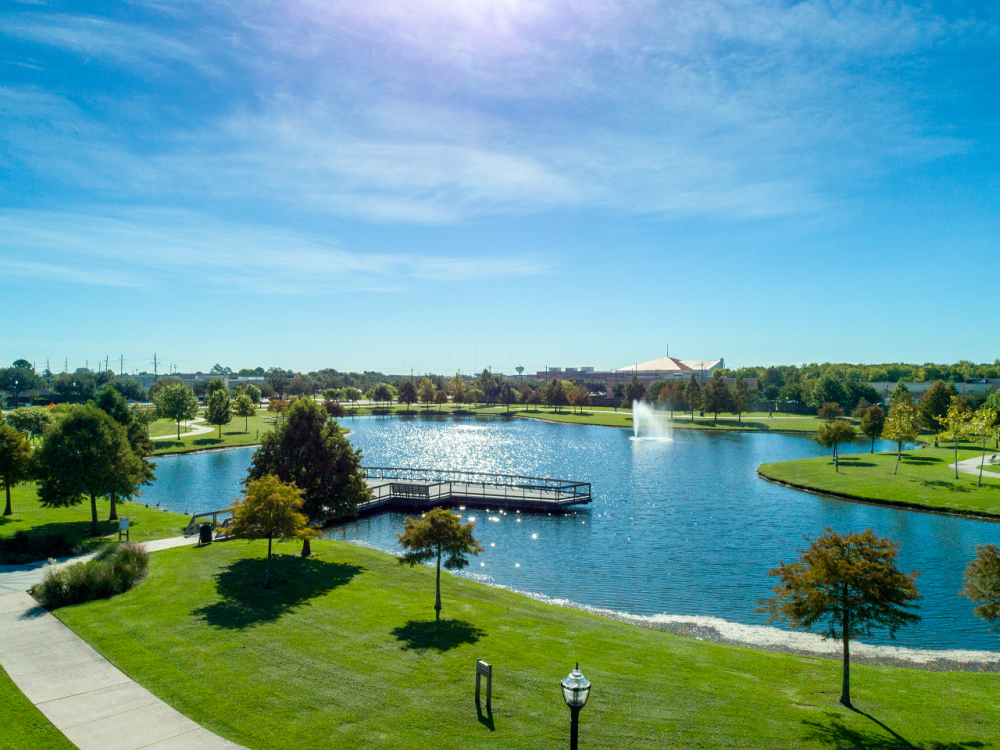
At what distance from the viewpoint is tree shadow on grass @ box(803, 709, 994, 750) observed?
500 inches

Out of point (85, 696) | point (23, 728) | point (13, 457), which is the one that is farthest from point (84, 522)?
point (23, 728)

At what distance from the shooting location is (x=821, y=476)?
58.5 metres

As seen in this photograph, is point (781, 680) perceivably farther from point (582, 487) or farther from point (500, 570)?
point (582, 487)

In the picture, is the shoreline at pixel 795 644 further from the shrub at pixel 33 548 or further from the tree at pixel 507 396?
the tree at pixel 507 396

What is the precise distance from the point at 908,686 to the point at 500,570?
20.5m

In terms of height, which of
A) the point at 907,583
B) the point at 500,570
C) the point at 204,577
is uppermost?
the point at 907,583

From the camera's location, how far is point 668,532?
40.9 meters

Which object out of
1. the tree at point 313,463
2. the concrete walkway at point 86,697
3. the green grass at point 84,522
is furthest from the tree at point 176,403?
the concrete walkway at point 86,697

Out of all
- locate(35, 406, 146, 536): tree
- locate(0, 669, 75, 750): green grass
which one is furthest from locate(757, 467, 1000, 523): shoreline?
locate(35, 406, 146, 536): tree

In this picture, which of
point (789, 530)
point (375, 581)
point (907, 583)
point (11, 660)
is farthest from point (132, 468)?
point (789, 530)

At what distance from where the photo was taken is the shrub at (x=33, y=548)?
85.8 ft

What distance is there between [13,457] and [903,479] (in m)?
67.6

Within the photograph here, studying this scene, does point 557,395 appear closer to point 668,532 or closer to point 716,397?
point 716,397

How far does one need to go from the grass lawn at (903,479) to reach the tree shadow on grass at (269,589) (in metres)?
44.4
